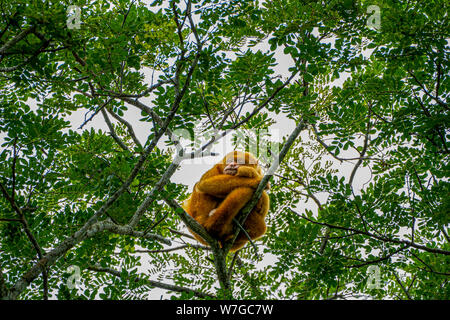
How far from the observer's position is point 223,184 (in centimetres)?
436

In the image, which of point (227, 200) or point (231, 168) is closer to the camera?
point (227, 200)

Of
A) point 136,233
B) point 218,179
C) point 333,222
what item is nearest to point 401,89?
point 333,222

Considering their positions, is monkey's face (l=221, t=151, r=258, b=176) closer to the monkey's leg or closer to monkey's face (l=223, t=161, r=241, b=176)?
monkey's face (l=223, t=161, r=241, b=176)

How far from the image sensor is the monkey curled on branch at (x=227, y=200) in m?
3.98

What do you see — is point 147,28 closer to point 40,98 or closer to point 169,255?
point 40,98

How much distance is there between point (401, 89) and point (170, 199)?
92.1 inches

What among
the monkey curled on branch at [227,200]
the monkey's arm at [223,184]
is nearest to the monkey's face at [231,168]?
the monkey curled on branch at [227,200]

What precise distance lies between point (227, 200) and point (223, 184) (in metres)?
0.38

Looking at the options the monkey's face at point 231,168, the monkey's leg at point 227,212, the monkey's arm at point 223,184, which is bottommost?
the monkey's leg at point 227,212

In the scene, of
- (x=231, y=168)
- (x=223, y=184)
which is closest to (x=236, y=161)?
(x=231, y=168)

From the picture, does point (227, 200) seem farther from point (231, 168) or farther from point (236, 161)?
point (236, 161)

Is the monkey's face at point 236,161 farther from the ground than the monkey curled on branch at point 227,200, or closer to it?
farther from the ground

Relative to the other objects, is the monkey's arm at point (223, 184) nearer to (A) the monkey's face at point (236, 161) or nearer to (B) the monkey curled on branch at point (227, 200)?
(B) the monkey curled on branch at point (227, 200)

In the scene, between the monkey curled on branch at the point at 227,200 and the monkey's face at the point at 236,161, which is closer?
the monkey curled on branch at the point at 227,200
